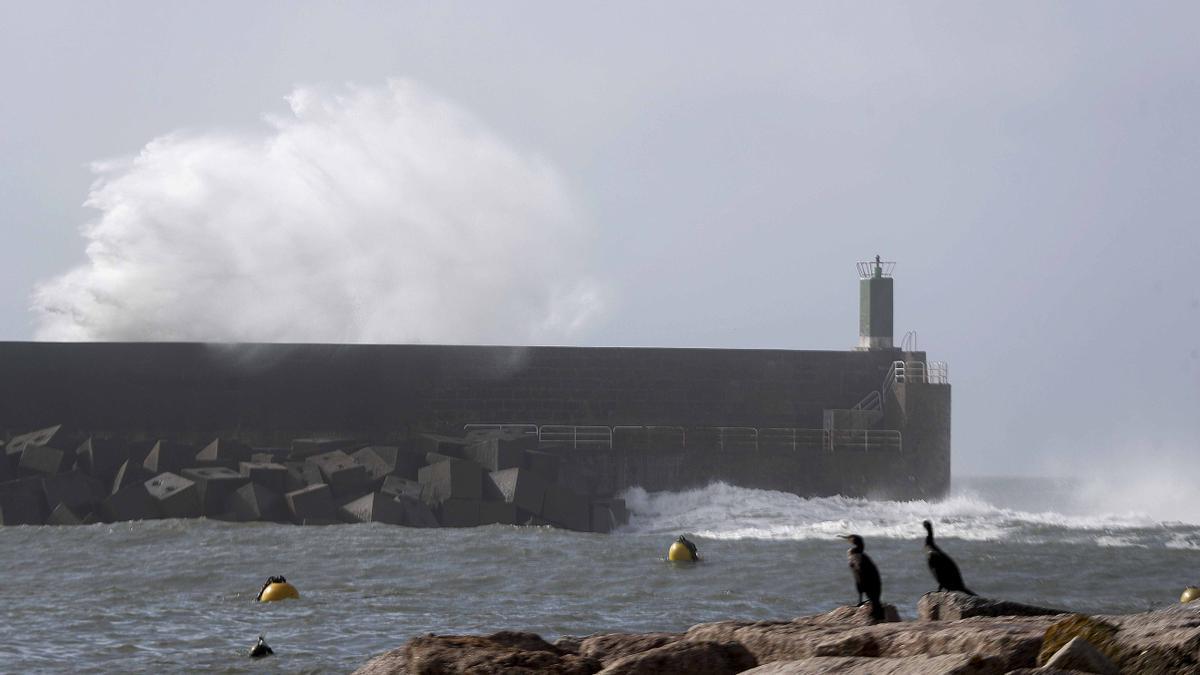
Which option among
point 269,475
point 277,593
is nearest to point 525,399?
point 269,475

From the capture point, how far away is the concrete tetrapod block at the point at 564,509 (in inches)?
881

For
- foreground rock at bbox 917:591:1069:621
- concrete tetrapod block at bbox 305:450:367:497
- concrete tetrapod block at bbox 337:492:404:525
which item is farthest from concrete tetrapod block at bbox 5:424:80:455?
foreground rock at bbox 917:591:1069:621

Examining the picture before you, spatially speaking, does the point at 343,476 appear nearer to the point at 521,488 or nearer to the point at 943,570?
the point at 521,488

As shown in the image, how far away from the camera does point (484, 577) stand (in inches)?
611

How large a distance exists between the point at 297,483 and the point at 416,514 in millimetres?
2032

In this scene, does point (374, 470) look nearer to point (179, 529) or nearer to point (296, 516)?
point (296, 516)

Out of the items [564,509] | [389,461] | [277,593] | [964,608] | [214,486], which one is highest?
[389,461]

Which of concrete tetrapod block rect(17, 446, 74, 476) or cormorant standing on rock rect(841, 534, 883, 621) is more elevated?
concrete tetrapod block rect(17, 446, 74, 476)

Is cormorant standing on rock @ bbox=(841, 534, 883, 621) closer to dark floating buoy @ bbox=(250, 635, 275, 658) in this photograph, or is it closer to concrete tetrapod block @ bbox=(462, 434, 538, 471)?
dark floating buoy @ bbox=(250, 635, 275, 658)

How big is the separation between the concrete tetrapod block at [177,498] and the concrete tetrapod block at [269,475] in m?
0.88

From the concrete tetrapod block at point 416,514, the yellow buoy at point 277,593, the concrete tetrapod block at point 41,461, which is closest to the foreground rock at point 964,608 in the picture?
the yellow buoy at point 277,593

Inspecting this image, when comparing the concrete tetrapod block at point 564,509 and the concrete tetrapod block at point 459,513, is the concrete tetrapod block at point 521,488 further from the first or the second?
the concrete tetrapod block at point 459,513

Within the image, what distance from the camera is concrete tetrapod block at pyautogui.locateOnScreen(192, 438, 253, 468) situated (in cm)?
2281

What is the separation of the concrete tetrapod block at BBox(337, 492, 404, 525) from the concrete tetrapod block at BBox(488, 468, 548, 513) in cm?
158
